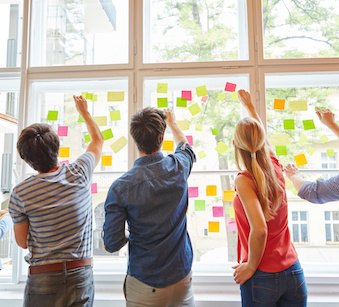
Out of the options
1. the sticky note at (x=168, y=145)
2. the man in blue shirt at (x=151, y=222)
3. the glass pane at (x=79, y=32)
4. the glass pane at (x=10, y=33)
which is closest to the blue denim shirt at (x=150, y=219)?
the man in blue shirt at (x=151, y=222)

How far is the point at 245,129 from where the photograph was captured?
1376 millimetres

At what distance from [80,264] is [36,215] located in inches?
11.5

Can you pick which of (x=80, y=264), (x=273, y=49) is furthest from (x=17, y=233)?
(x=273, y=49)

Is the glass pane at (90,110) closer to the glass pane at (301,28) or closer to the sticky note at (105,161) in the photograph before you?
the sticky note at (105,161)

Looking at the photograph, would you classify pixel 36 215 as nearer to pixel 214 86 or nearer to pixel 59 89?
pixel 59 89

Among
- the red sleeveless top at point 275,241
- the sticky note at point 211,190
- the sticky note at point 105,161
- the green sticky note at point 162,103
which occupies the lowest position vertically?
the red sleeveless top at point 275,241

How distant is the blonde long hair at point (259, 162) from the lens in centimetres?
134

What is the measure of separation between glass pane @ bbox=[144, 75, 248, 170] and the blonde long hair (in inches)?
26.1

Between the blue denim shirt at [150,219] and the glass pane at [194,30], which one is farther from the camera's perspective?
the glass pane at [194,30]

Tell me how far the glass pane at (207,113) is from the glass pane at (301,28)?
1.23 feet

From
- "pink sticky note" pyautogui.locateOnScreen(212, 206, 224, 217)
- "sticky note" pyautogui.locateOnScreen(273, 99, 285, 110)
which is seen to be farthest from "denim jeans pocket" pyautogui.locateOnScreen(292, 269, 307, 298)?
"sticky note" pyautogui.locateOnScreen(273, 99, 285, 110)

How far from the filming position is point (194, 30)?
85.6 inches

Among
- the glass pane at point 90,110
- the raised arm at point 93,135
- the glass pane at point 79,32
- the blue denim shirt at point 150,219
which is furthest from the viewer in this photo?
Result: the glass pane at point 79,32

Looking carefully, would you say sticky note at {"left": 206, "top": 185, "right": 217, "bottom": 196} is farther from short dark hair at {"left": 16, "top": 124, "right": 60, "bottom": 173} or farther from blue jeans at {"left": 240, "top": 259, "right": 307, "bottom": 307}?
short dark hair at {"left": 16, "top": 124, "right": 60, "bottom": 173}
